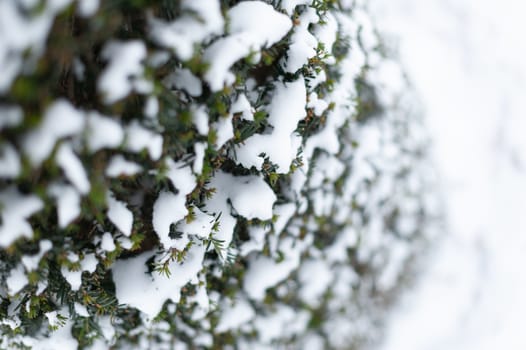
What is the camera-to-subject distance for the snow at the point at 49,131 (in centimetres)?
87

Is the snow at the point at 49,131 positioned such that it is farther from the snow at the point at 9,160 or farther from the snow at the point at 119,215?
the snow at the point at 119,215

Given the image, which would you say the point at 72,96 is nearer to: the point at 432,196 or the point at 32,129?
the point at 32,129

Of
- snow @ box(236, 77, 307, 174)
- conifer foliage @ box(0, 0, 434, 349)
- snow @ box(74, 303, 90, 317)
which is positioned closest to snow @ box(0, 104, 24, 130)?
conifer foliage @ box(0, 0, 434, 349)

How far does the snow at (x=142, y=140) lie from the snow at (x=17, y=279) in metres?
0.50

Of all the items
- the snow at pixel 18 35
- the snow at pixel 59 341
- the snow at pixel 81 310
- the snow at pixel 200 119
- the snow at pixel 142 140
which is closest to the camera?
the snow at pixel 18 35

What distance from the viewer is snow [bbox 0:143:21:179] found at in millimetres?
881

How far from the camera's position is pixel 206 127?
1.15m

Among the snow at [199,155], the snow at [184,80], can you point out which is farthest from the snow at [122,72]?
the snow at [199,155]

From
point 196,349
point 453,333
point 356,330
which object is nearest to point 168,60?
point 196,349

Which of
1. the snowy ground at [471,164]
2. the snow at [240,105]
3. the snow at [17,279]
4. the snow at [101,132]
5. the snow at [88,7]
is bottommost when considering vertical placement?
the snow at [17,279]

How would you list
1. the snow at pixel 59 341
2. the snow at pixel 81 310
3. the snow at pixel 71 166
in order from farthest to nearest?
the snow at pixel 59 341 < the snow at pixel 81 310 < the snow at pixel 71 166

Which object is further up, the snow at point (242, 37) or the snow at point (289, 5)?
the snow at point (289, 5)

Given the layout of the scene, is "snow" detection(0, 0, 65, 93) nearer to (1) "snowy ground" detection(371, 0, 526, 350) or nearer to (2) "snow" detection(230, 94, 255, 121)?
(2) "snow" detection(230, 94, 255, 121)

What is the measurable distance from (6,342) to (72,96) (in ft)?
3.54
